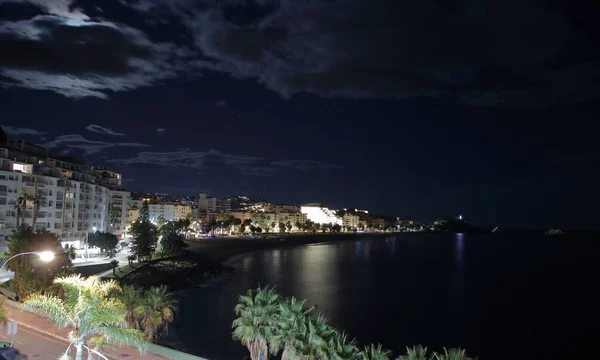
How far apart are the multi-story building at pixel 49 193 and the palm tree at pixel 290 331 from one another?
55.8m

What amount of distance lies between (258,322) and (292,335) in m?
2.26

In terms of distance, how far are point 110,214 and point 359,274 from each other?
209 ft

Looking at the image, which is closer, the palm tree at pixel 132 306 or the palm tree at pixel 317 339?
the palm tree at pixel 317 339

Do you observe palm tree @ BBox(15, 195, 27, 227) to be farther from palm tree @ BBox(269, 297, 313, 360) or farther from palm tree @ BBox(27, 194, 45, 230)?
palm tree @ BBox(269, 297, 313, 360)

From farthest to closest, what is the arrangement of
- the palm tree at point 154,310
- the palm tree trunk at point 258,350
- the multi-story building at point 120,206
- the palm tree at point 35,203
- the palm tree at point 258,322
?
the multi-story building at point 120,206
the palm tree at point 35,203
the palm tree at point 154,310
the palm tree trunk at point 258,350
the palm tree at point 258,322

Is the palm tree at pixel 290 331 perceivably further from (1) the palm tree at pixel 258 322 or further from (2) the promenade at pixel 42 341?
(2) the promenade at pixel 42 341

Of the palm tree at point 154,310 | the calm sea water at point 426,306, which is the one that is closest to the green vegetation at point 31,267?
the palm tree at point 154,310

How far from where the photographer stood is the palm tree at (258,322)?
66.4ft

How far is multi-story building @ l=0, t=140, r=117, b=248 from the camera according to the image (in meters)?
67.4

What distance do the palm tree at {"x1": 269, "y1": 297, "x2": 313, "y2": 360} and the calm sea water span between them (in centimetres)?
1841

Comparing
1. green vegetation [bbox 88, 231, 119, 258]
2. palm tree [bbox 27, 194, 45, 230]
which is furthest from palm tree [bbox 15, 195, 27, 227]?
green vegetation [bbox 88, 231, 119, 258]

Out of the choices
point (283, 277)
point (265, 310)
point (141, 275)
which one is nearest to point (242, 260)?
point (283, 277)

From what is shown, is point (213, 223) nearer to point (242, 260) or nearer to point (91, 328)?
point (242, 260)

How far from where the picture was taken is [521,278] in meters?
96.9
